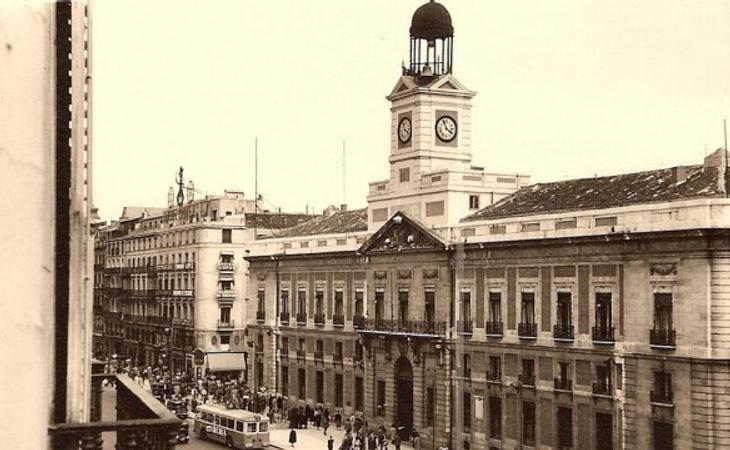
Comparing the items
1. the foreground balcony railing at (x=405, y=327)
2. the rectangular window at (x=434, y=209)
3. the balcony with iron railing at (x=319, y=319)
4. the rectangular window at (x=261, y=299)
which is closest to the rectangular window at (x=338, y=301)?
the balcony with iron railing at (x=319, y=319)

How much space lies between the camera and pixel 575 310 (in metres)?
40.0

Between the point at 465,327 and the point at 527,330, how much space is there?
15.7 ft

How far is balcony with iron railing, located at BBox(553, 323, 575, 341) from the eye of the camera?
40062mm

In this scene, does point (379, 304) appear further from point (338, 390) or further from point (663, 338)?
point (663, 338)

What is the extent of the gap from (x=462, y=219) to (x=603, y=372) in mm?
12364

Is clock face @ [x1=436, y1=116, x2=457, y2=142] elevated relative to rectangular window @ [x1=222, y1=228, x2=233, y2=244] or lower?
elevated

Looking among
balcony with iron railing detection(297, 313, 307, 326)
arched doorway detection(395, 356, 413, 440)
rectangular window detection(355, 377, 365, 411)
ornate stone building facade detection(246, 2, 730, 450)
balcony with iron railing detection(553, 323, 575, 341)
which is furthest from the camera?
balcony with iron railing detection(297, 313, 307, 326)

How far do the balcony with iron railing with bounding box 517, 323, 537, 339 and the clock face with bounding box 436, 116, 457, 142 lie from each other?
12509 mm

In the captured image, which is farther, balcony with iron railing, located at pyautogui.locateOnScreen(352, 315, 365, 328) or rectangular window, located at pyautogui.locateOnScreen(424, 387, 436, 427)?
balcony with iron railing, located at pyautogui.locateOnScreen(352, 315, 365, 328)

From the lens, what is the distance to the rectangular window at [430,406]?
48.6m

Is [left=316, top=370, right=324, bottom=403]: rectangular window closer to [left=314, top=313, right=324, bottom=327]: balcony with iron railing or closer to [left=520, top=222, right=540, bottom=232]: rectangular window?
[left=314, top=313, right=324, bottom=327]: balcony with iron railing

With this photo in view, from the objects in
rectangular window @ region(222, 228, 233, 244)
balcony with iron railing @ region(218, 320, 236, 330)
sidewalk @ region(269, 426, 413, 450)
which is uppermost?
rectangular window @ region(222, 228, 233, 244)

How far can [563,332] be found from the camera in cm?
4044

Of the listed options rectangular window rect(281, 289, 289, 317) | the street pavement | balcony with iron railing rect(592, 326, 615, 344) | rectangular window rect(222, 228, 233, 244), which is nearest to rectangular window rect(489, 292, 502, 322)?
balcony with iron railing rect(592, 326, 615, 344)
